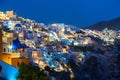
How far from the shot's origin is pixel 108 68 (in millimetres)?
117625

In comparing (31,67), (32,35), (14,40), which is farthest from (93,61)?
(31,67)

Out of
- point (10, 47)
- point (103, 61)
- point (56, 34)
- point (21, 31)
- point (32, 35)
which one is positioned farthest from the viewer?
point (56, 34)

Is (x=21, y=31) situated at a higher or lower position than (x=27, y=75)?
higher

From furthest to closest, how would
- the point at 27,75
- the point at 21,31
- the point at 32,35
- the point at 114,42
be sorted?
the point at 114,42
the point at 32,35
the point at 21,31
the point at 27,75

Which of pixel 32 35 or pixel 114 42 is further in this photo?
pixel 114 42

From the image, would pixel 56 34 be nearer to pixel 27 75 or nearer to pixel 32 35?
pixel 32 35

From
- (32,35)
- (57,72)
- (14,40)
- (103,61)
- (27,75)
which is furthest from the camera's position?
(103,61)

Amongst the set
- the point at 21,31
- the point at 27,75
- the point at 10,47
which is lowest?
the point at 27,75

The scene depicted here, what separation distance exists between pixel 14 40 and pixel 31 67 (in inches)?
1014

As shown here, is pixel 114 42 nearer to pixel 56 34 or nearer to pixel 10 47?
pixel 56 34

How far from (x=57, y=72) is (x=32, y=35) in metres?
28.5

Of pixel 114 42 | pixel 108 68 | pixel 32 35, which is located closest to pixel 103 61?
pixel 108 68

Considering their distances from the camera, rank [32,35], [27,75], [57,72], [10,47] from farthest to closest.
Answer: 1. [32,35]
2. [57,72]
3. [10,47]
4. [27,75]

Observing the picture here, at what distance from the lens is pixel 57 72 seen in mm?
85000
